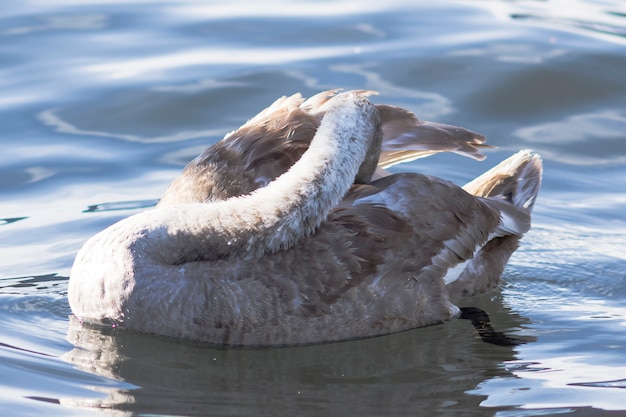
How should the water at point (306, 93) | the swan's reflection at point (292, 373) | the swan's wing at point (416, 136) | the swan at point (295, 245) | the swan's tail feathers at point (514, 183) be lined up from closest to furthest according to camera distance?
the swan's reflection at point (292, 373), the water at point (306, 93), the swan at point (295, 245), the swan's wing at point (416, 136), the swan's tail feathers at point (514, 183)

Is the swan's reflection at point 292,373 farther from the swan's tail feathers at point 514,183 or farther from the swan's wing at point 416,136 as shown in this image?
the swan's tail feathers at point 514,183

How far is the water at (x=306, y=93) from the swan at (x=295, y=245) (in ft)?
0.59

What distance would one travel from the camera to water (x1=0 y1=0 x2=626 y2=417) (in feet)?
21.5

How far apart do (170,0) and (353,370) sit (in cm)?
886

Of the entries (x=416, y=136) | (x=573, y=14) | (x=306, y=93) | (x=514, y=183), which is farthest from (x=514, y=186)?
(x=573, y=14)

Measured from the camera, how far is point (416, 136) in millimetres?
8047

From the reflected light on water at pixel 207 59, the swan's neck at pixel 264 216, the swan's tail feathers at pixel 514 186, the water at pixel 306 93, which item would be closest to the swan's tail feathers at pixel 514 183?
the swan's tail feathers at pixel 514 186

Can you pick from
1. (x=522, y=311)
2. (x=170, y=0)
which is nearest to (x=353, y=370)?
(x=522, y=311)

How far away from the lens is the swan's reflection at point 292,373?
6.28m

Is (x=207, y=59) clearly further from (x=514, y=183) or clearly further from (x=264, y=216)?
(x=264, y=216)

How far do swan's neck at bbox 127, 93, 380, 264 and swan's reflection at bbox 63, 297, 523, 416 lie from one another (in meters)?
0.54

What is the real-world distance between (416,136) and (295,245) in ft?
4.58

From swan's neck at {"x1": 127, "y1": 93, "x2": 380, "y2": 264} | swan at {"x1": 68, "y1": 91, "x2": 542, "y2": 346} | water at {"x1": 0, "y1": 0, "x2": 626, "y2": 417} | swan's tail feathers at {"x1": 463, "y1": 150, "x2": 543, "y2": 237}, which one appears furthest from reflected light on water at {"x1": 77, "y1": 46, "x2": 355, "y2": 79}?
swan's neck at {"x1": 127, "y1": 93, "x2": 380, "y2": 264}

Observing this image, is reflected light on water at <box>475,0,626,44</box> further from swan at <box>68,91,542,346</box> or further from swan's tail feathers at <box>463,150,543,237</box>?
swan at <box>68,91,542,346</box>
